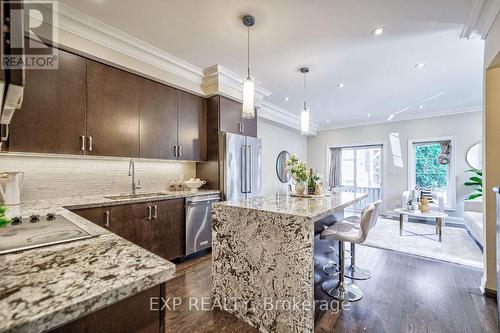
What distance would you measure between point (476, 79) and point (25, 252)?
5638 mm

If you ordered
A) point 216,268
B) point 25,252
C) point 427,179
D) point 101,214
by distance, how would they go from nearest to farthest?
point 25,252 → point 216,268 → point 101,214 → point 427,179

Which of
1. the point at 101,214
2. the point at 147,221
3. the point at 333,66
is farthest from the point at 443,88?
the point at 101,214

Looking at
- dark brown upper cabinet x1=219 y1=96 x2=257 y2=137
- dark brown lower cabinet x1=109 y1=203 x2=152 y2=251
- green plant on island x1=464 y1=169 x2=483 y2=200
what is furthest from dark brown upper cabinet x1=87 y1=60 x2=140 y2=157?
green plant on island x1=464 y1=169 x2=483 y2=200

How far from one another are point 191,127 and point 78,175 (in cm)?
158

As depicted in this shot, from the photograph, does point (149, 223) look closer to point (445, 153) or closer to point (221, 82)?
point (221, 82)

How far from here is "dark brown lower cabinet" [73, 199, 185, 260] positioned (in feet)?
7.72

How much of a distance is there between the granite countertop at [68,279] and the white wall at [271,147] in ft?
15.8

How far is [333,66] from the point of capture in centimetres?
322

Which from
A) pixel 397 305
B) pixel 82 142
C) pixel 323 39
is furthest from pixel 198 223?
pixel 323 39

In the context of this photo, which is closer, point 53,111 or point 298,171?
point 53,111

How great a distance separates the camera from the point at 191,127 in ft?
11.5

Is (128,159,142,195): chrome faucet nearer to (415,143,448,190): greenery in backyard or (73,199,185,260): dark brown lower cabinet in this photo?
(73,199,185,260): dark brown lower cabinet

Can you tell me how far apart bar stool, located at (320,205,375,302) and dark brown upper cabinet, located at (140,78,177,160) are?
7.70 feet

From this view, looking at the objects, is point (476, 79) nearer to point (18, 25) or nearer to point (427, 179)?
point (427, 179)
